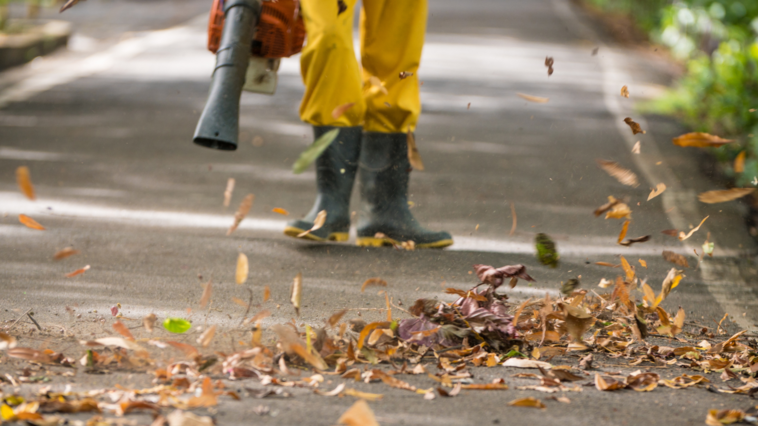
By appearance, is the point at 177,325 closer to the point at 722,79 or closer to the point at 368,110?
the point at 368,110

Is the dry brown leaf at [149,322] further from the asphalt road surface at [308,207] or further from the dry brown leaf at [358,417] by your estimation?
the dry brown leaf at [358,417]

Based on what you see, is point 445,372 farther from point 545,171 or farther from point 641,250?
point 545,171

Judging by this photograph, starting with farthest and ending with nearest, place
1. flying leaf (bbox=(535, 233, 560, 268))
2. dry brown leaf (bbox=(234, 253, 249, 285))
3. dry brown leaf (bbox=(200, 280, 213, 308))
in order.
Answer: flying leaf (bbox=(535, 233, 560, 268)) → dry brown leaf (bbox=(234, 253, 249, 285)) → dry brown leaf (bbox=(200, 280, 213, 308))

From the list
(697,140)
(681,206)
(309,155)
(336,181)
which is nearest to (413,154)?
(336,181)

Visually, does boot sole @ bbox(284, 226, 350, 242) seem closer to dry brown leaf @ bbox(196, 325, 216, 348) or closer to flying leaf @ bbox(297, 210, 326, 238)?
flying leaf @ bbox(297, 210, 326, 238)

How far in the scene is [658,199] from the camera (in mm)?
5086

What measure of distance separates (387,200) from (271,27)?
95 centimetres

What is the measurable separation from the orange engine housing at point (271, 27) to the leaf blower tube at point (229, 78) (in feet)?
0.24

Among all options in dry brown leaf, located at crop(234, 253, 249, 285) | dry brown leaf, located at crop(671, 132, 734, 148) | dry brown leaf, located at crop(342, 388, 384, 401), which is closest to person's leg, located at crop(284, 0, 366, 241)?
dry brown leaf, located at crop(234, 253, 249, 285)

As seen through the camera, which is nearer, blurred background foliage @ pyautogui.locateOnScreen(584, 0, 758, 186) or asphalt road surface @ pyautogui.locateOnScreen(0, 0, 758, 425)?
asphalt road surface @ pyautogui.locateOnScreen(0, 0, 758, 425)

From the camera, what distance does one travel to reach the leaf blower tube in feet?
11.1

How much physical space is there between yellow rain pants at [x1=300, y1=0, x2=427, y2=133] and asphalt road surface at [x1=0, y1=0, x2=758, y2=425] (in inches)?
24.4

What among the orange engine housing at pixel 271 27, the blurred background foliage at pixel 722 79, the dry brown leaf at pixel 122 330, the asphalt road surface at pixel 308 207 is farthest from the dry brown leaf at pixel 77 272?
the blurred background foliage at pixel 722 79

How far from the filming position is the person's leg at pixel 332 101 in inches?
144
